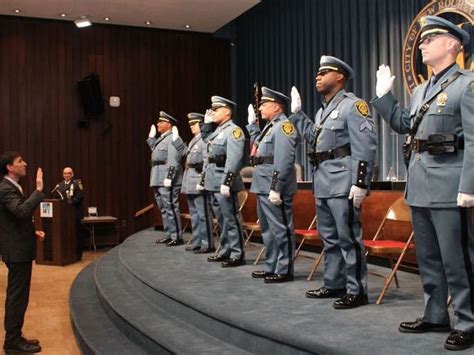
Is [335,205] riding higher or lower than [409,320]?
higher

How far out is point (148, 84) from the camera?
11414 mm

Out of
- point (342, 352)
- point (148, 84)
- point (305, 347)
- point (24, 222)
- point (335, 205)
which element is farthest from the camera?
point (148, 84)

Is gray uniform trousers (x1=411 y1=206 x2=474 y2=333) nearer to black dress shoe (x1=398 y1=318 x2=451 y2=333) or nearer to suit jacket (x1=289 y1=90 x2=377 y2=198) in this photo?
black dress shoe (x1=398 y1=318 x2=451 y2=333)

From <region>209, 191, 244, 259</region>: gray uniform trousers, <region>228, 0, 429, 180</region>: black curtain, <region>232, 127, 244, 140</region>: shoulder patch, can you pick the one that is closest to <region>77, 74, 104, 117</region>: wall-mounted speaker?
<region>228, 0, 429, 180</region>: black curtain

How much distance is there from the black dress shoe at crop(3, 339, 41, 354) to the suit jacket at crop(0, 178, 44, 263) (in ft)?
1.91

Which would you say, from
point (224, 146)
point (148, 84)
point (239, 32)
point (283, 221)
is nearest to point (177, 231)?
point (224, 146)

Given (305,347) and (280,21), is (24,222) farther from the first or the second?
(280,21)

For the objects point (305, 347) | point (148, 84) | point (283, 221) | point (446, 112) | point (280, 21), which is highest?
point (280, 21)

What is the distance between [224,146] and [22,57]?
6.85 m

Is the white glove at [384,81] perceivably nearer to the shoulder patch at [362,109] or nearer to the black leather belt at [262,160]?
the shoulder patch at [362,109]

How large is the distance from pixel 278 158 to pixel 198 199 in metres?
1.83

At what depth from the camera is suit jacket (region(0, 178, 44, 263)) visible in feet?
12.9

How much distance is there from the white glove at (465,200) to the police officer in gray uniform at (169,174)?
4222 millimetres

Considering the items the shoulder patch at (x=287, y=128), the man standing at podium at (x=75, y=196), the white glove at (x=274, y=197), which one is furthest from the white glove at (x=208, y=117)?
the man standing at podium at (x=75, y=196)
